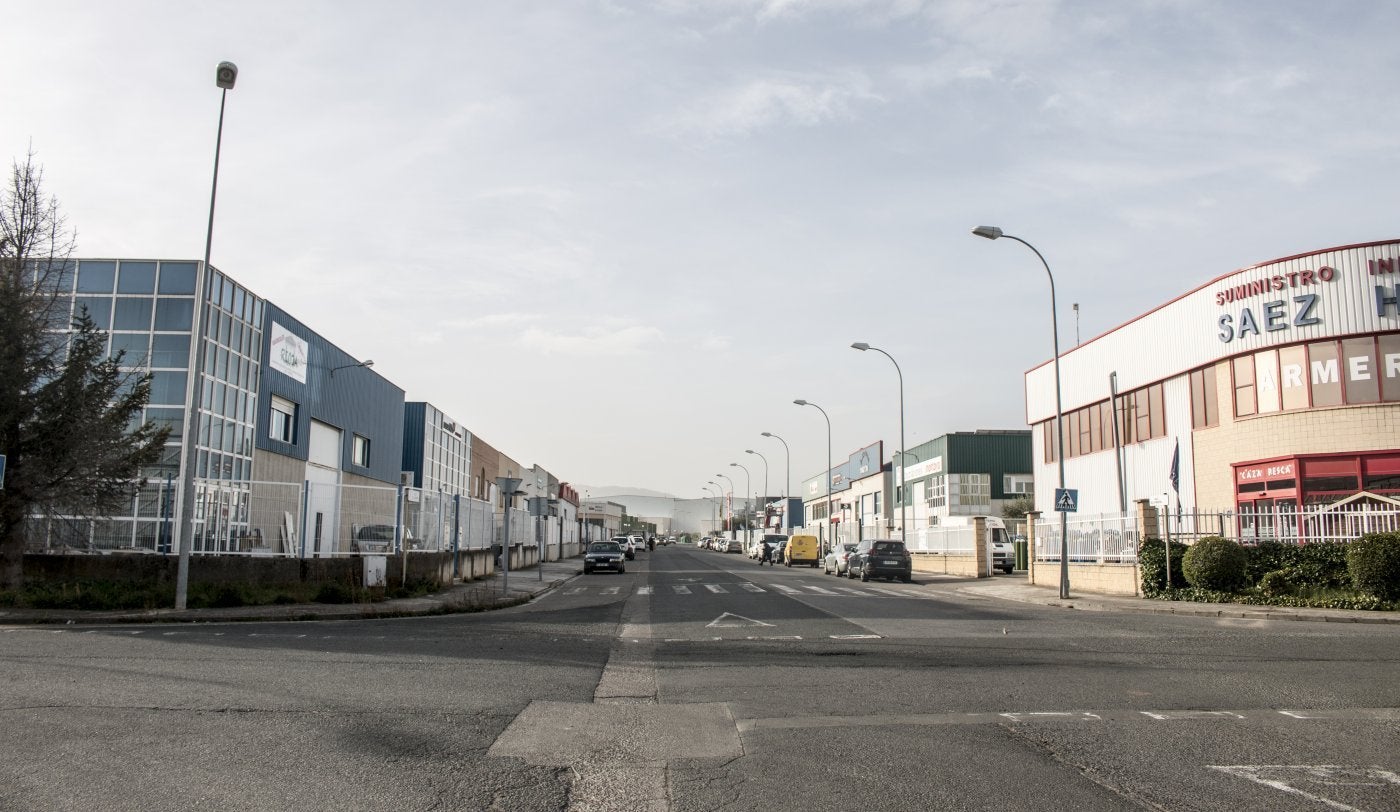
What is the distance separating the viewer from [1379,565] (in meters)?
18.6

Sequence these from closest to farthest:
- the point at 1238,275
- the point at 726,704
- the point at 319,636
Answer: the point at 726,704 → the point at 319,636 → the point at 1238,275

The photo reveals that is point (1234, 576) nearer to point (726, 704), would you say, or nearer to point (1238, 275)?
point (1238, 275)

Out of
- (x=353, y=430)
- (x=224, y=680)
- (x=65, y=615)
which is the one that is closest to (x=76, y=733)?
Answer: (x=224, y=680)

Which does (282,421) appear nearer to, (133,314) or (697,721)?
(133,314)

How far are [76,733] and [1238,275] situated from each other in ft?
106

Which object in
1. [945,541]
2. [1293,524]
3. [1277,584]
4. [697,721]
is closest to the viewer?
[697,721]

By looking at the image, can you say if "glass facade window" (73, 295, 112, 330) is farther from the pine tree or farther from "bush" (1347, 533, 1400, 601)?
"bush" (1347, 533, 1400, 601)

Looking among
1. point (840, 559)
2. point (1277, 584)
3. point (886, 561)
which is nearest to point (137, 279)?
point (886, 561)

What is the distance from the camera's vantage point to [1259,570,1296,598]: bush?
20.5 metres

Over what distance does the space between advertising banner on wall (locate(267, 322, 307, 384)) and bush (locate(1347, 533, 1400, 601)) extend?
31861 mm

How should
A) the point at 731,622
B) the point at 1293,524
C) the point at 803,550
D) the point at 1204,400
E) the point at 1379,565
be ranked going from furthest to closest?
the point at 803,550, the point at 1204,400, the point at 1293,524, the point at 1379,565, the point at 731,622

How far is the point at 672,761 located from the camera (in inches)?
254

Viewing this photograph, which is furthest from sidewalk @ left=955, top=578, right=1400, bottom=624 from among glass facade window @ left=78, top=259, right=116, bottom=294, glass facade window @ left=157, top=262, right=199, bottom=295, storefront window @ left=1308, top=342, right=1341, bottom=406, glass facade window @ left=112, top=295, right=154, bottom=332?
glass facade window @ left=78, top=259, right=116, bottom=294

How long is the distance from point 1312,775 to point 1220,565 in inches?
667
